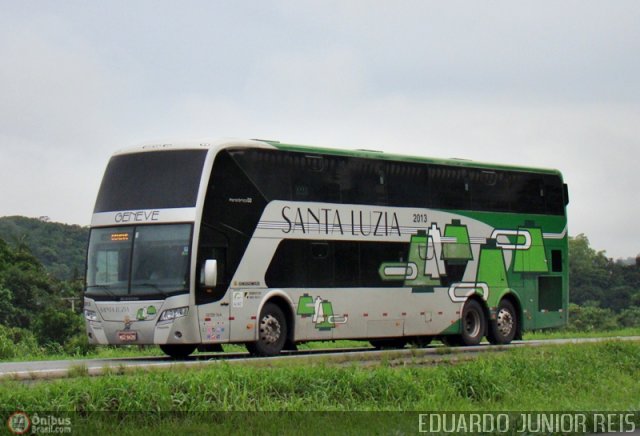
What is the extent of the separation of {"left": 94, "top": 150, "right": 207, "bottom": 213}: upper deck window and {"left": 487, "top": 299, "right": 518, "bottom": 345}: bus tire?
413 inches

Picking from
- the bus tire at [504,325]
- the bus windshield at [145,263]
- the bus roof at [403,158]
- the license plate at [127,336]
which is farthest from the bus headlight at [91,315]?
the bus tire at [504,325]

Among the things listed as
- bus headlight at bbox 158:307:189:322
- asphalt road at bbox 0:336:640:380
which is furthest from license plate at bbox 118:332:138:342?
bus headlight at bbox 158:307:189:322

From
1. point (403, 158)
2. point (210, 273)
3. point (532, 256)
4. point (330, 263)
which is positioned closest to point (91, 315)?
point (210, 273)

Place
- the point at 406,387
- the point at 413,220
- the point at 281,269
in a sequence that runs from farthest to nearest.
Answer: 1. the point at 413,220
2. the point at 281,269
3. the point at 406,387

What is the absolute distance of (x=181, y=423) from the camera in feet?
47.8

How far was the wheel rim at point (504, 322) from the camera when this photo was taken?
105 ft

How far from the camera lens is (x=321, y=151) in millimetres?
27266

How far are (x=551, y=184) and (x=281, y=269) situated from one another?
1078 cm

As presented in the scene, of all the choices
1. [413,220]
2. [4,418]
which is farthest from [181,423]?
[413,220]

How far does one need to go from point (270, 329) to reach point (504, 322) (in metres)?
8.70

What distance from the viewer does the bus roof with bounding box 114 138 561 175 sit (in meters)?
24.6

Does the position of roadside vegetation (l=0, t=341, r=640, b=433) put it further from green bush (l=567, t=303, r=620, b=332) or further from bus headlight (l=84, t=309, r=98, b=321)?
green bush (l=567, t=303, r=620, b=332)

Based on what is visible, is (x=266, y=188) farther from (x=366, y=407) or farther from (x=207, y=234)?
(x=366, y=407)

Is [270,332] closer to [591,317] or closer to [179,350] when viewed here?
[179,350]
